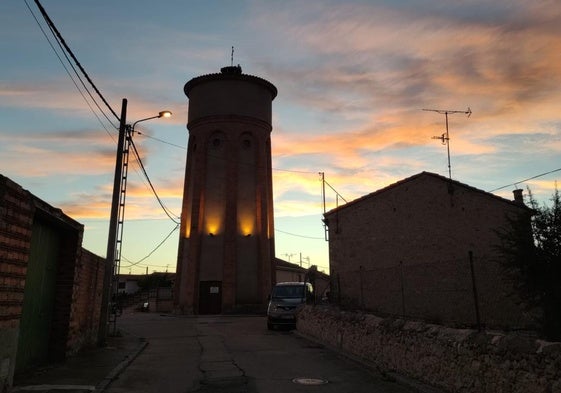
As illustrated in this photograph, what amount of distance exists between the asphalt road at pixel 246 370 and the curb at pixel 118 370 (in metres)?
0.13

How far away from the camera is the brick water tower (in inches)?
1558

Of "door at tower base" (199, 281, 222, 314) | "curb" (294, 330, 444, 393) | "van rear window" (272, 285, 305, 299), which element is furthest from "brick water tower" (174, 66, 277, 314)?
"curb" (294, 330, 444, 393)

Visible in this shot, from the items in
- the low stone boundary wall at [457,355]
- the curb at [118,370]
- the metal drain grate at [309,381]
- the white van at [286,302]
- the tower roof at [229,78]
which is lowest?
the metal drain grate at [309,381]

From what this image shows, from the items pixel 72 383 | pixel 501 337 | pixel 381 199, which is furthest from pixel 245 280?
pixel 501 337

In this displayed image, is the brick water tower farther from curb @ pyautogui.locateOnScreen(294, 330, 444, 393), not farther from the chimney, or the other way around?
curb @ pyautogui.locateOnScreen(294, 330, 444, 393)

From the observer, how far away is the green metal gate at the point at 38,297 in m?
10.5

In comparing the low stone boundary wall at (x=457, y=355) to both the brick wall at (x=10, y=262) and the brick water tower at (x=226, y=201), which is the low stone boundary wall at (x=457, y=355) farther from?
the brick water tower at (x=226, y=201)

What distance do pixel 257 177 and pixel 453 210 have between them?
840 inches

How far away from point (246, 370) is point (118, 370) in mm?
3147

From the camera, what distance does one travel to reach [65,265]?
1267cm

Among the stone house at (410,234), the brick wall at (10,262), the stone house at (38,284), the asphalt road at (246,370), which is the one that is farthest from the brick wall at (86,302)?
the stone house at (410,234)

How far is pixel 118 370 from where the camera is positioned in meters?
11.4

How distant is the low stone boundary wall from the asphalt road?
55cm

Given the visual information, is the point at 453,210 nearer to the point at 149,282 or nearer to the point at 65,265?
the point at 65,265
